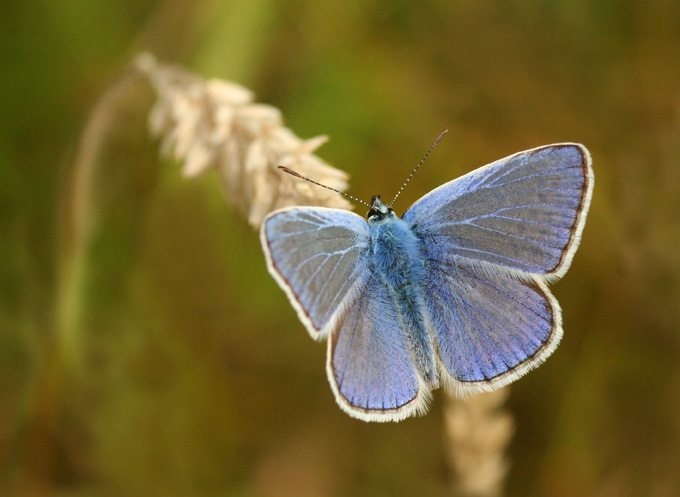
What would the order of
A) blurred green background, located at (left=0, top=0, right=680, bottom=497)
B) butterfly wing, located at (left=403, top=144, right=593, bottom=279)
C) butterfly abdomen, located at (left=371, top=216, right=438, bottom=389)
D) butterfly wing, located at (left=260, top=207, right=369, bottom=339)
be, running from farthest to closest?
1. blurred green background, located at (left=0, top=0, right=680, bottom=497)
2. butterfly abdomen, located at (left=371, top=216, right=438, bottom=389)
3. butterfly wing, located at (left=403, top=144, right=593, bottom=279)
4. butterfly wing, located at (left=260, top=207, right=369, bottom=339)

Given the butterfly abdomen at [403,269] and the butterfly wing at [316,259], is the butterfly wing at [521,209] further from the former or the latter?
the butterfly wing at [316,259]

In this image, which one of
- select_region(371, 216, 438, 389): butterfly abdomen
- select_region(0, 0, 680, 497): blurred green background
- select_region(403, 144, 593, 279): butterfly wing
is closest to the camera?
select_region(403, 144, 593, 279): butterfly wing

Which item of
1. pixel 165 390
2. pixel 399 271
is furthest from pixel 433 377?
pixel 165 390

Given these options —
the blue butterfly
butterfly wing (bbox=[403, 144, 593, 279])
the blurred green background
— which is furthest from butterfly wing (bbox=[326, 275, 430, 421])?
the blurred green background

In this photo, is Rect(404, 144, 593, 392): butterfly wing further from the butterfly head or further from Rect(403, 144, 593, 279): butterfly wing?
the butterfly head

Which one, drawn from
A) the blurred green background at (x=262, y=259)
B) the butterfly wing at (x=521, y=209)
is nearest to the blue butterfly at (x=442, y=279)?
the butterfly wing at (x=521, y=209)

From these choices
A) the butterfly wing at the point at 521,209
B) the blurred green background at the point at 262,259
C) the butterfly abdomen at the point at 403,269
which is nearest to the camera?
the butterfly wing at the point at 521,209

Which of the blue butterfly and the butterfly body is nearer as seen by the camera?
the blue butterfly

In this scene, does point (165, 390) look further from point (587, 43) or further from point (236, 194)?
point (587, 43)
